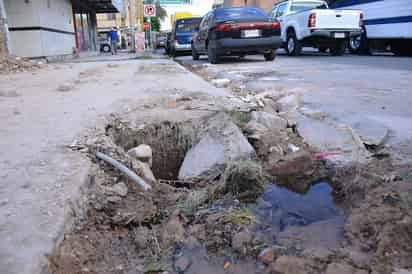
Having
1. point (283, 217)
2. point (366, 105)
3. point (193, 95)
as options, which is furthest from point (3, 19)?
point (283, 217)

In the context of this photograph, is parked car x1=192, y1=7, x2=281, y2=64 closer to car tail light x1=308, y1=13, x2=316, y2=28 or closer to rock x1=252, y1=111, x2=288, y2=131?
car tail light x1=308, y1=13, x2=316, y2=28

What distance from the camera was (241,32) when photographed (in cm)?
951

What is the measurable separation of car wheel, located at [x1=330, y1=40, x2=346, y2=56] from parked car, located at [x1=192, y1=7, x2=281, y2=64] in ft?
11.7

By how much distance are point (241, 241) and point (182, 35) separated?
16038mm

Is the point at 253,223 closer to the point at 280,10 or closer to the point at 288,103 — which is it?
the point at 288,103

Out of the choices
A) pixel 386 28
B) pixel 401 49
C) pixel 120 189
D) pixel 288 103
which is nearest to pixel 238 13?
pixel 386 28

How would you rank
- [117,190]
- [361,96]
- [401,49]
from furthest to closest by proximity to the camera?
1. [401,49]
2. [361,96]
3. [117,190]

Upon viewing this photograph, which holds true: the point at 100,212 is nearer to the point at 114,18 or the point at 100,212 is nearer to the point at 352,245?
the point at 352,245

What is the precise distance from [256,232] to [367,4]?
46.3 feet

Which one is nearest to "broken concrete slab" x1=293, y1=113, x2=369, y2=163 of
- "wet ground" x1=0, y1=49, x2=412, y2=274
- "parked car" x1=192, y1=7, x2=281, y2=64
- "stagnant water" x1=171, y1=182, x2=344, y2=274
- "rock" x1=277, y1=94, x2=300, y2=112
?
"wet ground" x1=0, y1=49, x2=412, y2=274

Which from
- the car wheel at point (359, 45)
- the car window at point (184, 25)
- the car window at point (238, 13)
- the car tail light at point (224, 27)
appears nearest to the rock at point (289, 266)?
the car tail light at point (224, 27)

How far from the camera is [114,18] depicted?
48.8m

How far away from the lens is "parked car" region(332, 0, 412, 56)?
11.4 metres

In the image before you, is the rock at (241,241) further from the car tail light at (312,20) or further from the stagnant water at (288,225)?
the car tail light at (312,20)
